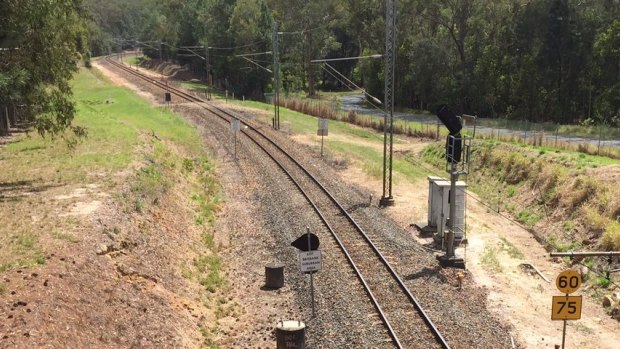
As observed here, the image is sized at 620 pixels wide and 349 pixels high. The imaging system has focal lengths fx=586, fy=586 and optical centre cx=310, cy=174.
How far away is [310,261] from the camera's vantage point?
1491 centimetres

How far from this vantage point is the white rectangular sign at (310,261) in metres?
14.8

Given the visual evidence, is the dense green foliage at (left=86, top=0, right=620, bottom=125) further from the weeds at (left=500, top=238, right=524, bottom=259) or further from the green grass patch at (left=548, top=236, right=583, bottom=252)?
the green grass patch at (left=548, top=236, right=583, bottom=252)

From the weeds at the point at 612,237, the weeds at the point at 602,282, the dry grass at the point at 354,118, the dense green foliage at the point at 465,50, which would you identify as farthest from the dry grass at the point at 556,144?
the weeds at the point at 602,282

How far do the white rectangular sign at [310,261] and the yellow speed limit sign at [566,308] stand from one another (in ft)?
18.3

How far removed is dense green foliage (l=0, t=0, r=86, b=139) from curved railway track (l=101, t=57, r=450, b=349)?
37.0ft

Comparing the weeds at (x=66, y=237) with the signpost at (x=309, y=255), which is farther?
the weeds at (x=66, y=237)

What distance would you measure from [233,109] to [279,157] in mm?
23648

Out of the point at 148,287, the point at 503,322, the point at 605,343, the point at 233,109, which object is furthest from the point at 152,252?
the point at 233,109

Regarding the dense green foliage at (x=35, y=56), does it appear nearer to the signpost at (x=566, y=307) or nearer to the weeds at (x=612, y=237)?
the signpost at (x=566, y=307)

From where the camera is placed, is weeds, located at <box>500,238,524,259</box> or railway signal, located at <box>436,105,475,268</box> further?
weeds, located at <box>500,238,524,259</box>

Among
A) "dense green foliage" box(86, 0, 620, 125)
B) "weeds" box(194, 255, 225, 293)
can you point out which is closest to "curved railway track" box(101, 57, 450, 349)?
"weeds" box(194, 255, 225, 293)

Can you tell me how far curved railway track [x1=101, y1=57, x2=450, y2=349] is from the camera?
46.5 ft

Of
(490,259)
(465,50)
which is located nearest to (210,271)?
(490,259)

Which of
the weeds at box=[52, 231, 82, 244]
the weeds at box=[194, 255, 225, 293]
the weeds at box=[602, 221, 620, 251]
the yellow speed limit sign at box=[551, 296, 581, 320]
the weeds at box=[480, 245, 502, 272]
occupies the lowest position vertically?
the weeds at box=[480, 245, 502, 272]
